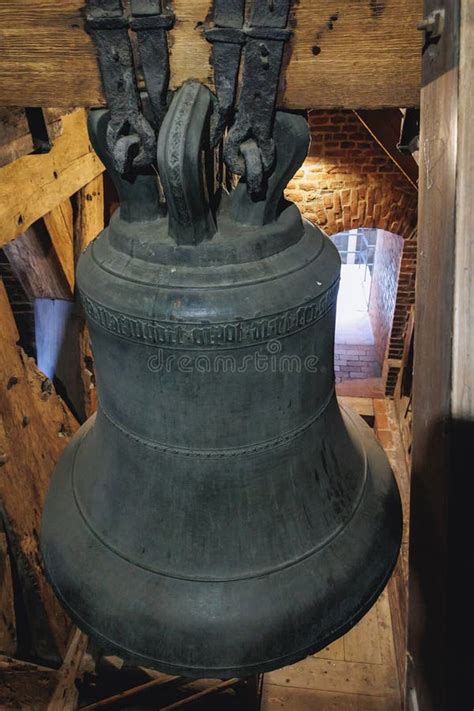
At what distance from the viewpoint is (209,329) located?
100 cm

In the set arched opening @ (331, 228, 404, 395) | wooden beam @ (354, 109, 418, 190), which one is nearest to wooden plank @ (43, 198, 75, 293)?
wooden beam @ (354, 109, 418, 190)

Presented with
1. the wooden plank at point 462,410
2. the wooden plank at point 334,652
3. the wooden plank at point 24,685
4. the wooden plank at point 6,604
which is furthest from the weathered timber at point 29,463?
the wooden plank at point 462,410

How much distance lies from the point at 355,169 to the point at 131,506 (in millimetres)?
4806

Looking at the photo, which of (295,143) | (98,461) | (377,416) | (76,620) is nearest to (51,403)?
(98,461)

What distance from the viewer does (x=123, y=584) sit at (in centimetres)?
114

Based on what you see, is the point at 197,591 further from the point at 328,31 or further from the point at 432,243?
the point at 328,31

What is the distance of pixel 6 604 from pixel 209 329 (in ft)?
6.85

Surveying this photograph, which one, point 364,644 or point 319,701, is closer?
point 319,701

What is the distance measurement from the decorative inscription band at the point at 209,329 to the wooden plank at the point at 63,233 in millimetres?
1928

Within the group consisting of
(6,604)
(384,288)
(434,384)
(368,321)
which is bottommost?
(368,321)

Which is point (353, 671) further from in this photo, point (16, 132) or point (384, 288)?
point (384, 288)

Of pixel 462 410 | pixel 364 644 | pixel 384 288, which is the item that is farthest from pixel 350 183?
pixel 462 410

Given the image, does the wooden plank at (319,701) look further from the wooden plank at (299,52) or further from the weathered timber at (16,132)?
the wooden plank at (299,52)

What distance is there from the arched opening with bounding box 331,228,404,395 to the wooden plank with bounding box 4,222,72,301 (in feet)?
11.4
